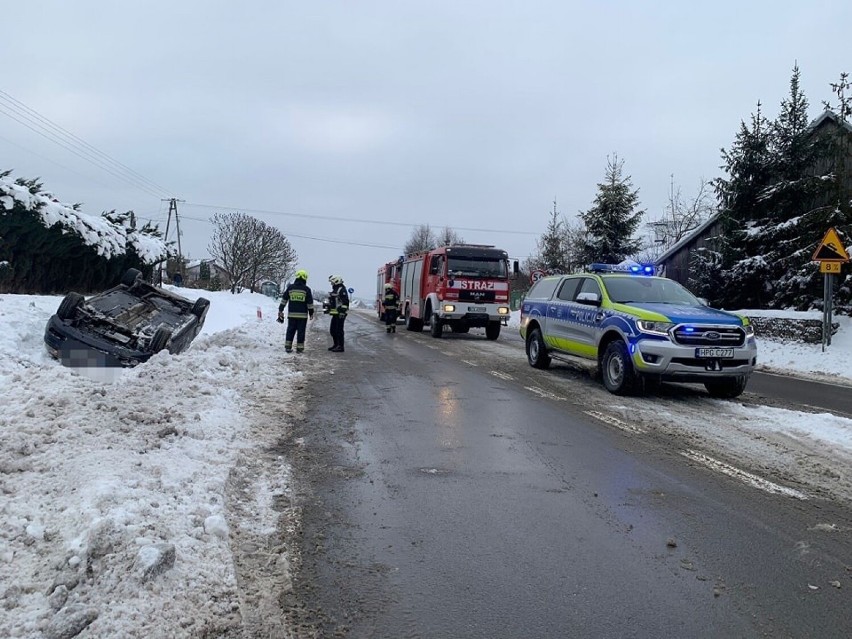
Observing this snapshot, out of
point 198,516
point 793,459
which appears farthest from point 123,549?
point 793,459

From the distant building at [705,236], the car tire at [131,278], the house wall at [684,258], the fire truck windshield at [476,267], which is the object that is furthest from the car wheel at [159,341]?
the house wall at [684,258]

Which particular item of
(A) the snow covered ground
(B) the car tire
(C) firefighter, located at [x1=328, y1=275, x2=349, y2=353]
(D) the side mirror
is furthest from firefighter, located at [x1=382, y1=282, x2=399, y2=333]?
(A) the snow covered ground

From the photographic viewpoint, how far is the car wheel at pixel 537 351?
12.3m

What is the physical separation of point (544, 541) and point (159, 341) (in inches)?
248

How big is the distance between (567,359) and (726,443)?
538 cm

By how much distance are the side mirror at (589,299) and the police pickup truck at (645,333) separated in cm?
2

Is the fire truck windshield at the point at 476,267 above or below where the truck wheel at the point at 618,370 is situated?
above

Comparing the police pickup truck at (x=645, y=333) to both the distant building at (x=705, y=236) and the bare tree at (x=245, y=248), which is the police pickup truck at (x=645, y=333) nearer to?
the distant building at (x=705, y=236)

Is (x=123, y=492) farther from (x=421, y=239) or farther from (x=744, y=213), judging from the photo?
(x=421, y=239)

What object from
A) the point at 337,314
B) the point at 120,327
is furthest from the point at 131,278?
the point at 337,314

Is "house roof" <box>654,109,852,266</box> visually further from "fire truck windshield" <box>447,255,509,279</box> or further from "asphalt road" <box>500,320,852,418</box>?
"asphalt road" <box>500,320,852,418</box>

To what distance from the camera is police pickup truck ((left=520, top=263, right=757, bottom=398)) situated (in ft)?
28.7

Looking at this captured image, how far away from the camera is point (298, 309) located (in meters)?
13.4

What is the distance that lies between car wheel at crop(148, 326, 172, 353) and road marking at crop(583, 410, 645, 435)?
18.3 ft
